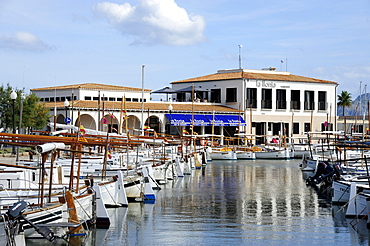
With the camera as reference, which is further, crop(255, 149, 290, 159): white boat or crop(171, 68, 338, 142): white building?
crop(171, 68, 338, 142): white building

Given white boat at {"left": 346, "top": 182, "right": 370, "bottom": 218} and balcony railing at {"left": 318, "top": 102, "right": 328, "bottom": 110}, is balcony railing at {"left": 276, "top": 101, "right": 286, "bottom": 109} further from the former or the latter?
white boat at {"left": 346, "top": 182, "right": 370, "bottom": 218}

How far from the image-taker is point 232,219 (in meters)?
25.7

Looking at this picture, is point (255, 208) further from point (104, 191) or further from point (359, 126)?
point (359, 126)

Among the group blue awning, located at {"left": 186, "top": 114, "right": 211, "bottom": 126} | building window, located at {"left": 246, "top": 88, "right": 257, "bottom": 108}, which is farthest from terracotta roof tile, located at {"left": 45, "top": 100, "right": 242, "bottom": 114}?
building window, located at {"left": 246, "top": 88, "right": 257, "bottom": 108}

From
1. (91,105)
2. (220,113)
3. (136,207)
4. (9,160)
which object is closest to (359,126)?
(220,113)

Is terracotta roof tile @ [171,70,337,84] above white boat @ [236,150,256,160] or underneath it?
above

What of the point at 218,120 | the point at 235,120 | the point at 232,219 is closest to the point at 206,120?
the point at 218,120

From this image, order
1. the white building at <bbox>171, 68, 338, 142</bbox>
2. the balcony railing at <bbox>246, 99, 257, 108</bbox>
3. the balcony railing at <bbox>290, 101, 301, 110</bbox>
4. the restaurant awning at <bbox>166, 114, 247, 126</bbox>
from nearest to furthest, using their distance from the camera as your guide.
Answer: the restaurant awning at <bbox>166, 114, 247, 126</bbox> → the balcony railing at <bbox>246, 99, 257, 108</bbox> → the white building at <bbox>171, 68, 338, 142</bbox> → the balcony railing at <bbox>290, 101, 301, 110</bbox>

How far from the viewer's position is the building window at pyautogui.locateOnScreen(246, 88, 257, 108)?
80.8 metres

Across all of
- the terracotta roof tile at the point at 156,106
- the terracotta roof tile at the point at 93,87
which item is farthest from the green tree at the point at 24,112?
the terracotta roof tile at the point at 93,87

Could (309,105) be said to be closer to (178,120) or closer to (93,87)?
(178,120)

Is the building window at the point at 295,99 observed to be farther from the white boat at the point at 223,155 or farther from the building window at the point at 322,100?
the white boat at the point at 223,155

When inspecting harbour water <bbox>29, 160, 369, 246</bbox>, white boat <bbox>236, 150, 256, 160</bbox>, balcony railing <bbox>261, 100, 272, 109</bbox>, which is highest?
balcony railing <bbox>261, 100, 272, 109</bbox>

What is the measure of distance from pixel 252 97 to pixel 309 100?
961cm
